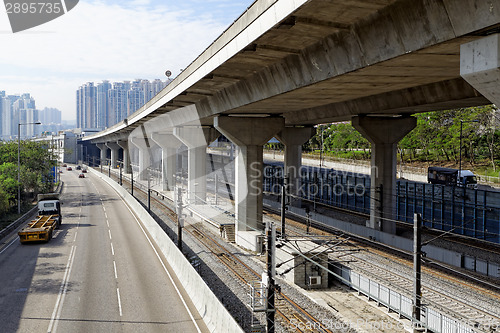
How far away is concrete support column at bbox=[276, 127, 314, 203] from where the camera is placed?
4978 centimetres

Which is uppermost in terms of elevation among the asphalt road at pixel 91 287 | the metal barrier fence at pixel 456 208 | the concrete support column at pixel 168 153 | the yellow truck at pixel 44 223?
the concrete support column at pixel 168 153

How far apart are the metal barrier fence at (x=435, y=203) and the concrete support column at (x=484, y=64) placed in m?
14.3

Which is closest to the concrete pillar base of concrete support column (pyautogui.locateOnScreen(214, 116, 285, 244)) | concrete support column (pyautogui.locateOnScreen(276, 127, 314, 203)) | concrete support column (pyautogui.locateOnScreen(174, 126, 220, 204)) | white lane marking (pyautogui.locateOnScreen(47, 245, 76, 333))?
concrete support column (pyautogui.locateOnScreen(174, 126, 220, 204))

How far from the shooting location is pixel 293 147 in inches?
1976

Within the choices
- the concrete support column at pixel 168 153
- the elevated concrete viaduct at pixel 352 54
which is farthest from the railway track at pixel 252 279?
the concrete support column at pixel 168 153

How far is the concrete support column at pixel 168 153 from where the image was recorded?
225 ft

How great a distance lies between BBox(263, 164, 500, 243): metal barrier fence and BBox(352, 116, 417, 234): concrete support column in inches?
126

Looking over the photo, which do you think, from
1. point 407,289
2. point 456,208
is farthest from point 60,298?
point 456,208

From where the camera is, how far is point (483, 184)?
54.4 metres

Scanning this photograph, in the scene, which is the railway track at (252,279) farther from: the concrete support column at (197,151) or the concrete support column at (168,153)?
the concrete support column at (168,153)

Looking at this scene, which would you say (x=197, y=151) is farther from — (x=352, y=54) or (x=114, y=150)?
(x=114, y=150)

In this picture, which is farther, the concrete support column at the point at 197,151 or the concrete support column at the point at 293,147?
the concrete support column at the point at 197,151

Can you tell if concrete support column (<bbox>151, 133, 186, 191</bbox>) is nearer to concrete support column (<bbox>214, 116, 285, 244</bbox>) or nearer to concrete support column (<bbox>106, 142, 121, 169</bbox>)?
concrete support column (<bbox>214, 116, 285, 244</bbox>)

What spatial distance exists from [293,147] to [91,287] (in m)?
31.6
